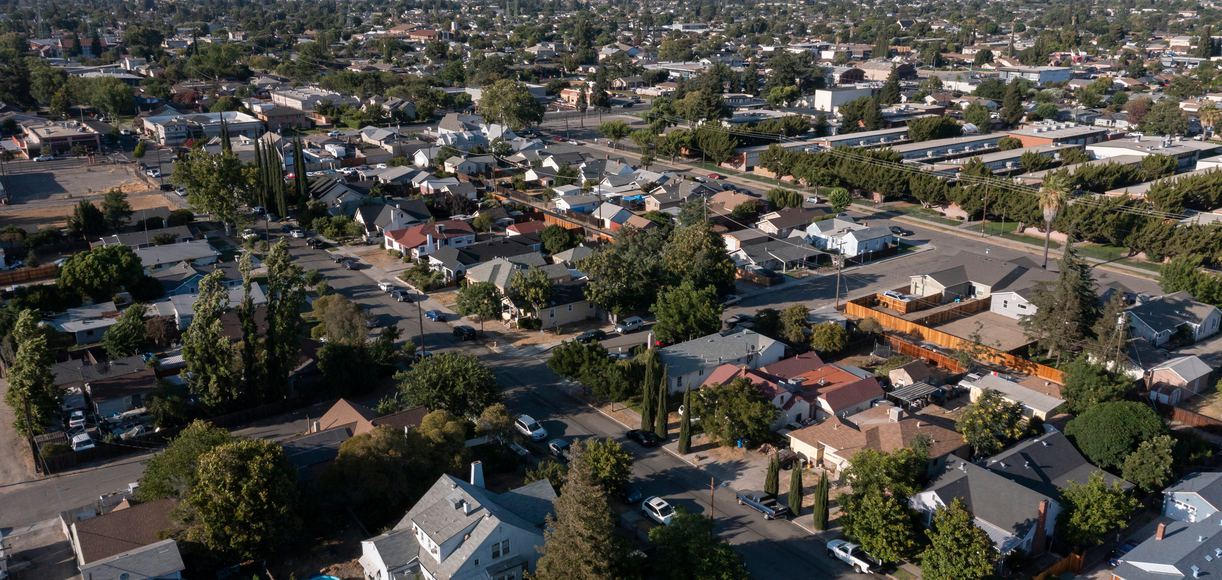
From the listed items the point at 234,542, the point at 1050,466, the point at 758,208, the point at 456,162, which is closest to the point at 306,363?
the point at 234,542

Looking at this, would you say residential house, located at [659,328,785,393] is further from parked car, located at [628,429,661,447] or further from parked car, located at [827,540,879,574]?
parked car, located at [827,540,879,574]

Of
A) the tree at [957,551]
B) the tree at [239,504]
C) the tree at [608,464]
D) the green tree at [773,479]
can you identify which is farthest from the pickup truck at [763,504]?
the tree at [239,504]

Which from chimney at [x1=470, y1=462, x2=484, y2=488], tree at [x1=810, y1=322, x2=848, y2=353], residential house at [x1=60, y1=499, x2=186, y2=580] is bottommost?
tree at [x1=810, y1=322, x2=848, y2=353]

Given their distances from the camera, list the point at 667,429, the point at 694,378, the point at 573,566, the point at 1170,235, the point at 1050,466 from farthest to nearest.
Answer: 1. the point at 1170,235
2. the point at 694,378
3. the point at 667,429
4. the point at 1050,466
5. the point at 573,566

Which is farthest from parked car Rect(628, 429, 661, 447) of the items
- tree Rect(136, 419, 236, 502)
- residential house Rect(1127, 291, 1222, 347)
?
residential house Rect(1127, 291, 1222, 347)

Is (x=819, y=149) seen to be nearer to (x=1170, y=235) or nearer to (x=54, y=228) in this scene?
(x=1170, y=235)

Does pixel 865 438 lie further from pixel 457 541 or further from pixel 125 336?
pixel 125 336

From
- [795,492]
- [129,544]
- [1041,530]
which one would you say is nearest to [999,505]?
[1041,530]
